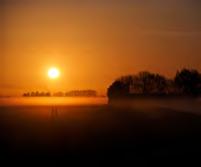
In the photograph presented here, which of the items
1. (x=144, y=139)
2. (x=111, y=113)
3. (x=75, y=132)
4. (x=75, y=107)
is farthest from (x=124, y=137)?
(x=75, y=107)

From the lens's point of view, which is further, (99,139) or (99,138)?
(99,138)

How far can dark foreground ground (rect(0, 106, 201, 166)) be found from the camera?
337 inches

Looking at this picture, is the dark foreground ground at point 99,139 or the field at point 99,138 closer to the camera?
the dark foreground ground at point 99,139

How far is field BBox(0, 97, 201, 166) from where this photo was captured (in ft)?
28.5

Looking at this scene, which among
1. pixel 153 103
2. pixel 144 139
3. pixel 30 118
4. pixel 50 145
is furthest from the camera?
pixel 153 103

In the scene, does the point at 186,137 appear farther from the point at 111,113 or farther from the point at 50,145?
the point at 111,113

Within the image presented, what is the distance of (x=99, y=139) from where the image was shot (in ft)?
34.4

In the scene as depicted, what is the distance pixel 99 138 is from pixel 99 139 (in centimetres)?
12

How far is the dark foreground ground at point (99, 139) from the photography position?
856 cm

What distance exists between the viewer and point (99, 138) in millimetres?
10602

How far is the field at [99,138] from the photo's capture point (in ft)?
28.5

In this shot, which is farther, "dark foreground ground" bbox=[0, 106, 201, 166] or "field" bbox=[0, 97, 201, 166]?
"field" bbox=[0, 97, 201, 166]

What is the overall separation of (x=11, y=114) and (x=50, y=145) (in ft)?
18.6

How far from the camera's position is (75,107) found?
18219 mm
